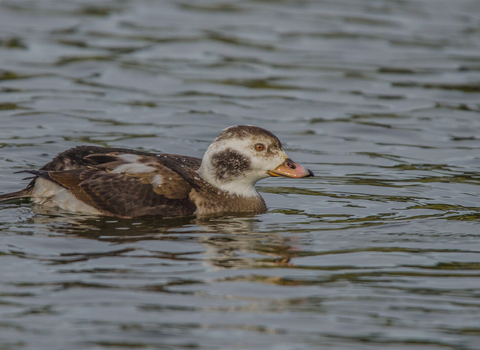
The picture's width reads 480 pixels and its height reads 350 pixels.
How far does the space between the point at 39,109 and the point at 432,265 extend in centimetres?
889

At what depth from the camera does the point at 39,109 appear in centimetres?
1424

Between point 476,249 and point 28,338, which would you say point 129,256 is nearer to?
point 28,338

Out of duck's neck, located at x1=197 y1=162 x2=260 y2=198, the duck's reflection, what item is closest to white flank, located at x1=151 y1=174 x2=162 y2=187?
the duck's reflection

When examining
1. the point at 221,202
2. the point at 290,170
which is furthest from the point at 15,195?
the point at 290,170

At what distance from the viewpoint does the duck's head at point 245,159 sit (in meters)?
8.98

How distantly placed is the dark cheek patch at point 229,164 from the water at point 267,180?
59 cm

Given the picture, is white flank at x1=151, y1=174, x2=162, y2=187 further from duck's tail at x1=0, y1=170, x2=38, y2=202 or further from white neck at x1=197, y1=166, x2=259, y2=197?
duck's tail at x1=0, y1=170, x2=38, y2=202

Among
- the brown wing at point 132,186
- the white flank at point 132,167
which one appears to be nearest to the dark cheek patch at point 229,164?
the brown wing at point 132,186

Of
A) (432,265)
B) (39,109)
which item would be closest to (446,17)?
(39,109)

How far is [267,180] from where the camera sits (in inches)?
446

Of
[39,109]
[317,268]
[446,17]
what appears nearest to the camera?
[317,268]

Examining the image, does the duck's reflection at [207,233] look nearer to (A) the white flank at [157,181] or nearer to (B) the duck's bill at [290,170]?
(A) the white flank at [157,181]

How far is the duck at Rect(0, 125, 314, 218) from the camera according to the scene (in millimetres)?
8789

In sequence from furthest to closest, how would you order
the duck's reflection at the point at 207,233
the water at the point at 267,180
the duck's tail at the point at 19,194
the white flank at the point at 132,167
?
the duck's tail at the point at 19,194, the white flank at the point at 132,167, the duck's reflection at the point at 207,233, the water at the point at 267,180
